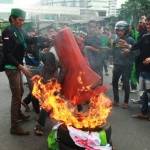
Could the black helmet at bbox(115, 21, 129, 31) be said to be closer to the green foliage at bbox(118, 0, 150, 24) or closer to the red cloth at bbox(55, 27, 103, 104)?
the red cloth at bbox(55, 27, 103, 104)

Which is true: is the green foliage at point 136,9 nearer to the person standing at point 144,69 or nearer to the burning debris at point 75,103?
the person standing at point 144,69

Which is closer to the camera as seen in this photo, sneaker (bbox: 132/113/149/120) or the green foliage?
sneaker (bbox: 132/113/149/120)

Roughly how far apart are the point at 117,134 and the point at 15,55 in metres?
2.24

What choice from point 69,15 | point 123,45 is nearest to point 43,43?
point 123,45

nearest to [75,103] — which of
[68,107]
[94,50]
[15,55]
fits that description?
[68,107]

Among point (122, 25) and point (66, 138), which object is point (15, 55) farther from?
point (122, 25)

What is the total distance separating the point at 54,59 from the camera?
6.68m

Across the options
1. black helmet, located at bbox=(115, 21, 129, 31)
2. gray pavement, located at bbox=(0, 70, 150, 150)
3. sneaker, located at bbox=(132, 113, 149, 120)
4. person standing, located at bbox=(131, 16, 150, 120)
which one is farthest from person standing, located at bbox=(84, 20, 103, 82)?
sneaker, located at bbox=(132, 113, 149, 120)

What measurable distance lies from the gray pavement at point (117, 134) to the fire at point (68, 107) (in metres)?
0.62

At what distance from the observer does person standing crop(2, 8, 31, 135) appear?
6.56m

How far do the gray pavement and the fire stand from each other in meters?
0.62

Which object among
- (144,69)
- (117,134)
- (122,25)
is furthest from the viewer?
(122,25)

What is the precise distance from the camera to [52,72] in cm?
682

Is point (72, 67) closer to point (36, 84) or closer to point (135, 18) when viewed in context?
point (36, 84)
